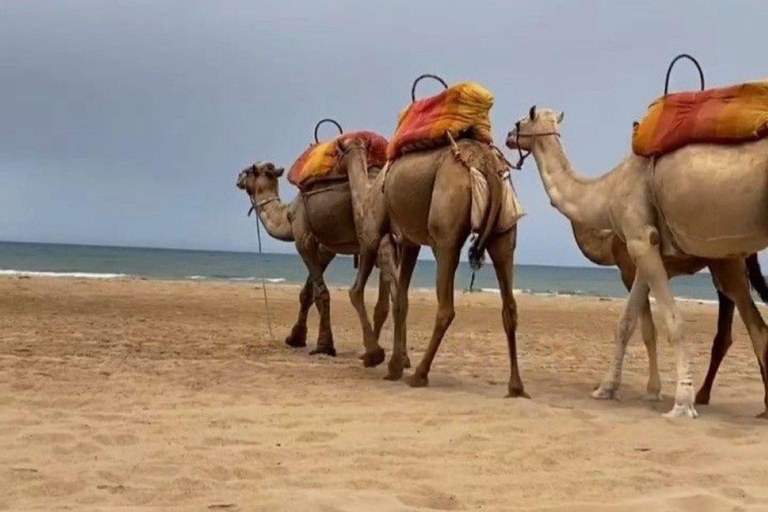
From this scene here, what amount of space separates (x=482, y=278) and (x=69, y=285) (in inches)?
1236

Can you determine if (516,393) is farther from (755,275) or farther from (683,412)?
(755,275)

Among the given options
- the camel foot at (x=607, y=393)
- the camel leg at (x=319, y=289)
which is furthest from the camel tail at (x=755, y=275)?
the camel leg at (x=319, y=289)

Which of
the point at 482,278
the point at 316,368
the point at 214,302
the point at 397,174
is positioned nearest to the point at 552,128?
A: the point at 397,174

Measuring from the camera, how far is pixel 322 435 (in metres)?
5.70

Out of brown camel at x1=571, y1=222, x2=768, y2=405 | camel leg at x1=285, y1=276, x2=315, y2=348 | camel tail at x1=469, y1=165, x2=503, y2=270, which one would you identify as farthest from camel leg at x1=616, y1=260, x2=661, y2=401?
camel leg at x1=285, y1=276, x2=315, y2=348

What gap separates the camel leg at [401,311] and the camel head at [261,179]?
3.31m

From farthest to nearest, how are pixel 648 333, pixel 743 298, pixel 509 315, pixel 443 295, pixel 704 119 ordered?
1. pixel 648 333
2. pixel 443 295
3. pixel 509 315
4. pixel 743 298
5. pixel 704 119

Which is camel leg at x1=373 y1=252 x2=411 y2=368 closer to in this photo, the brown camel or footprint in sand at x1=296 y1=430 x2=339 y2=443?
the brown camel

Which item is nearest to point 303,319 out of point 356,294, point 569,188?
point 356,294

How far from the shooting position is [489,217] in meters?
7.60

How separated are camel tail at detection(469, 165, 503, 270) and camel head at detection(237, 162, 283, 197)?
15.7ft

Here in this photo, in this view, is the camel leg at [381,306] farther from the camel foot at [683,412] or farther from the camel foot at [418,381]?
the camel foot at [683,412]

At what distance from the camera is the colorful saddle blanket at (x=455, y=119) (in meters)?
8.05

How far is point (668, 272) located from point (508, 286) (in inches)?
53.6
